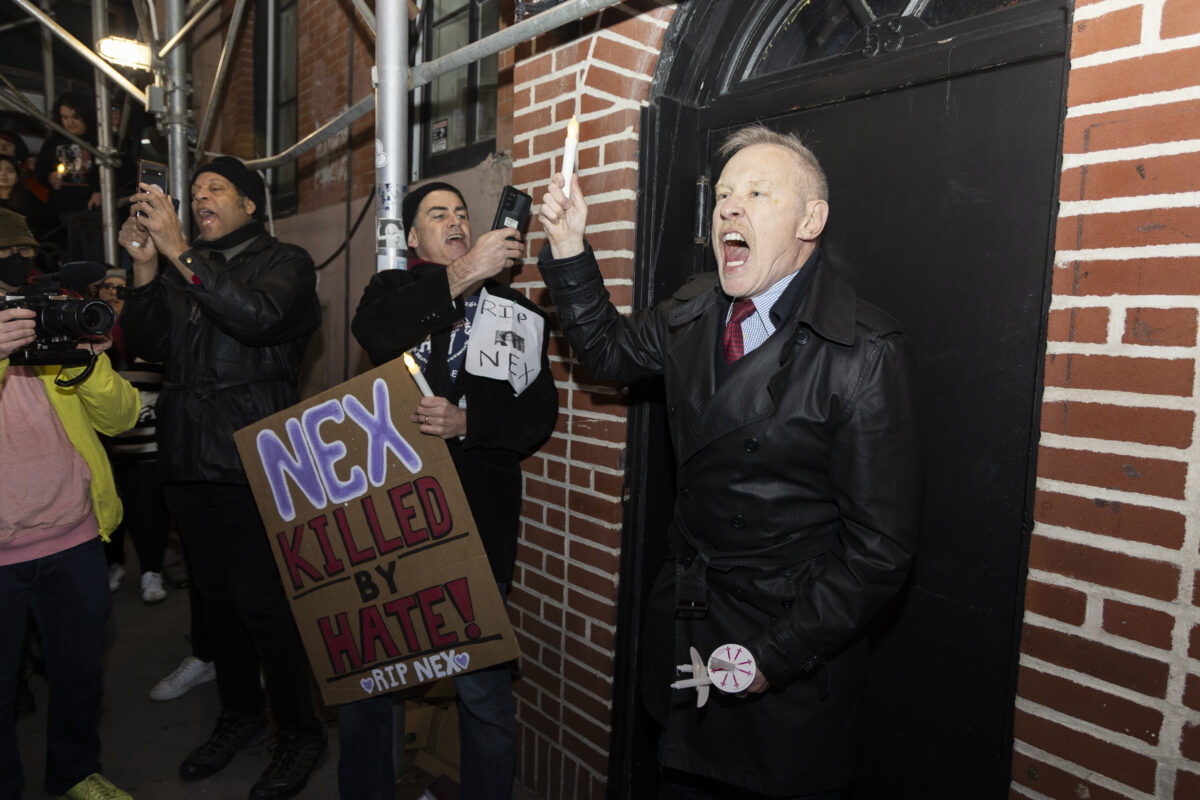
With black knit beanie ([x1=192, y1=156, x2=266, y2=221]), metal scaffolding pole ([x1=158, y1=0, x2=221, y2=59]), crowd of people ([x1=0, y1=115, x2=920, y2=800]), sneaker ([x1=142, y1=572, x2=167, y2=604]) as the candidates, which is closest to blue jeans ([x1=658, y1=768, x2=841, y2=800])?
crowd of people ([x1=0, y1=115, x2=920, y2=800])

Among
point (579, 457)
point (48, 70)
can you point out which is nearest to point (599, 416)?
point (579, 457)

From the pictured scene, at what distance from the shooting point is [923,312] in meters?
2.09

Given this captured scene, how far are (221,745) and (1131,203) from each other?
385 centimetres

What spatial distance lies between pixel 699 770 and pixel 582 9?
226cm

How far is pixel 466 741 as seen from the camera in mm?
2650

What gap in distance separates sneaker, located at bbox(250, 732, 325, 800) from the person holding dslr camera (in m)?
0.51

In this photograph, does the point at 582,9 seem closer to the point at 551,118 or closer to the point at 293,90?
the point at 551,118

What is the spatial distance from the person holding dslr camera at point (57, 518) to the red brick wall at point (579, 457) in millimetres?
1588

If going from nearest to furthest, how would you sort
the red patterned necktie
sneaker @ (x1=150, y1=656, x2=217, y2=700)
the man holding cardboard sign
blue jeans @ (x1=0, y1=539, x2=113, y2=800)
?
the red patterned necktie → the man holding cardboard sign → blue jeans @ (x1=0, y1=539, x2=113, y2=800) → sneaker @ (x1=150, y1=656, x2=217, y2=700)

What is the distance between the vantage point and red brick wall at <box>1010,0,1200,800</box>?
149cm

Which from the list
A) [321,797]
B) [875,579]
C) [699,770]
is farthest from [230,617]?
[875,579]

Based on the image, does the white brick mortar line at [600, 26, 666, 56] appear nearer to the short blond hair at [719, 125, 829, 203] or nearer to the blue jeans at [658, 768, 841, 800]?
the short blond hair at [719, 125, 829, 203]

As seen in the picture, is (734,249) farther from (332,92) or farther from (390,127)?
(332,92)

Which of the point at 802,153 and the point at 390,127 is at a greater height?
the point at 390,127
